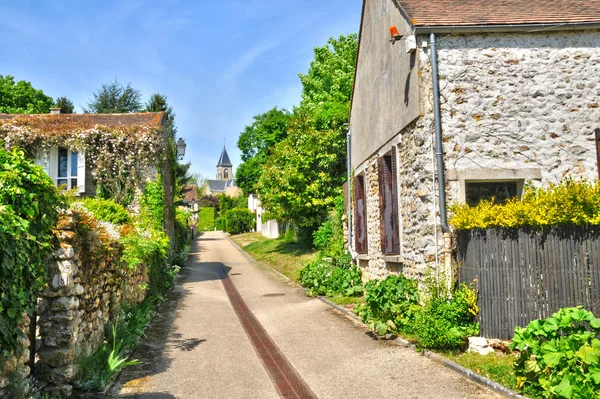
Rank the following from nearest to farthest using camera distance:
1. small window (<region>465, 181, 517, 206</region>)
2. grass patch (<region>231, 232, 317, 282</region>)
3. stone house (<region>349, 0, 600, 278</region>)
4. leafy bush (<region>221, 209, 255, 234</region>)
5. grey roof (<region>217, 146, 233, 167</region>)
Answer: stone house (<region>349, 0, 600, 278</region>) < small window (<region>465, 181, 517, 206</region>) < grass patch (<region>231, 232, 317, 282</region>) < leafy bush (<region>221, 209, 255, 234</region>) < grey roof (<region>217, 146, 233, 167</region>)

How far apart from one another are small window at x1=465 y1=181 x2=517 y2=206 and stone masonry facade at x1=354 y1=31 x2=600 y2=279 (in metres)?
0.60

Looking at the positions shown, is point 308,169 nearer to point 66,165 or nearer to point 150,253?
point 66,165

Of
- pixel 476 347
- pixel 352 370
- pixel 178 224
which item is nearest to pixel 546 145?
pixel 476 347

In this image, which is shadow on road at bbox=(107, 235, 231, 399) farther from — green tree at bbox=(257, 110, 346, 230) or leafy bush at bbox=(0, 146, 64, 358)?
green tree at bbox=(257, 110, 346, 230)

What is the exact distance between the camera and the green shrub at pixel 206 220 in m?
71.9

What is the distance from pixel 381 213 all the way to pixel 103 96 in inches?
1392

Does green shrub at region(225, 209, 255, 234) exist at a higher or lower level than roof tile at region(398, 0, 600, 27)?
lower

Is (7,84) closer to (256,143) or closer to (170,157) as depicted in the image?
(256,143)

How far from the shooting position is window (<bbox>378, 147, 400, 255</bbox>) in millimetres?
10250

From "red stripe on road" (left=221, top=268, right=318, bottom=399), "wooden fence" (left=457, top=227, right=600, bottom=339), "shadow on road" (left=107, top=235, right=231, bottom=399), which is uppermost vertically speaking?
"wooden fence" (left=457, top=227, right=600, bottom=339)

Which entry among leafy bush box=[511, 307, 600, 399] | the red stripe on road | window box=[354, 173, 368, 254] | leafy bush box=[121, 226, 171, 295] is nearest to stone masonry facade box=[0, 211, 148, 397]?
leafy bush box=[121, 226, 171, 295]

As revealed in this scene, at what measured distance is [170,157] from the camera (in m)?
21.3

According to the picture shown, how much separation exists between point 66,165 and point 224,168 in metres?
111

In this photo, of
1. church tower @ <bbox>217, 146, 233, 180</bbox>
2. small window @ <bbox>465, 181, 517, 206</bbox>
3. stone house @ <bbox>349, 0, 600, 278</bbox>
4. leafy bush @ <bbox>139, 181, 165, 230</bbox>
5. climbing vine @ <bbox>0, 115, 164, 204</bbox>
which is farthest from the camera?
church tower @ <bbox>217, 146, 233, 180</bbox>
